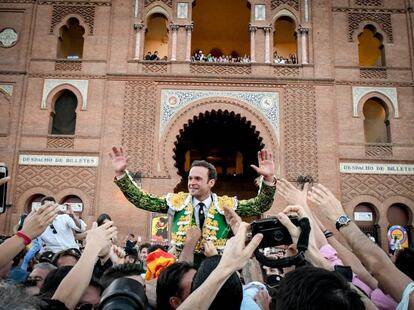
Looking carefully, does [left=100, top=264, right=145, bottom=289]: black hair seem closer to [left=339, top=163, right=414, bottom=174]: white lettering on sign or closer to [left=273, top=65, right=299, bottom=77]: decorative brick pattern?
[left=339, top=163, right=414, bottom=174]: white lettering on sign

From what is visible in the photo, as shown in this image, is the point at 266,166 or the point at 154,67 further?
the point at 154,67

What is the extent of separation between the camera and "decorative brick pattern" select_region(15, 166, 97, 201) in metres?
15.7

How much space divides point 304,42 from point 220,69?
3.70m

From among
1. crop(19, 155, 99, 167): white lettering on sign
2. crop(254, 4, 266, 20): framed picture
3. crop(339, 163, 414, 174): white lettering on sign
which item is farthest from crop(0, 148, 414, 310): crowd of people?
crop(254, 4, 266, 20): framed picture

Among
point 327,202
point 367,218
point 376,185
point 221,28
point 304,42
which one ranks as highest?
point 221,28

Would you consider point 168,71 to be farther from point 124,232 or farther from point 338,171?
point 338,171

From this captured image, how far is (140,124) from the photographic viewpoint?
638 inches

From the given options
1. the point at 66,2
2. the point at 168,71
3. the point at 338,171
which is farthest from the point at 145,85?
the point at 338,171

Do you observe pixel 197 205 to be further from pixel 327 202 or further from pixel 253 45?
pixel 253 45

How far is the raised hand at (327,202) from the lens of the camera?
256 cm

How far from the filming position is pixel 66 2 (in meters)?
17.6

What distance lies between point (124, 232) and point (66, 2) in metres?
10.00

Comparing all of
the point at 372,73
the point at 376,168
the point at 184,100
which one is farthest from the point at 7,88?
the point at 376,168

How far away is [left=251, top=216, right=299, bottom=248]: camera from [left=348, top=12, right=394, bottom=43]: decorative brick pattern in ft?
55.3
